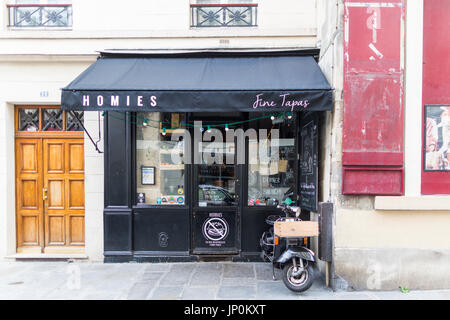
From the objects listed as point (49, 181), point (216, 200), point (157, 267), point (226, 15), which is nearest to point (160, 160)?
point (216, 200)

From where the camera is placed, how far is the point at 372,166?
481 cm

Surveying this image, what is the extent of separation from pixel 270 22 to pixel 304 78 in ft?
5.71

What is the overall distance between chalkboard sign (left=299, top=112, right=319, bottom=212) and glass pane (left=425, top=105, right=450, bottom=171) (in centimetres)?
170

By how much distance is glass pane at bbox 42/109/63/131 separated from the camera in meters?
6.41

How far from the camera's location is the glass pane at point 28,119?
6.45m

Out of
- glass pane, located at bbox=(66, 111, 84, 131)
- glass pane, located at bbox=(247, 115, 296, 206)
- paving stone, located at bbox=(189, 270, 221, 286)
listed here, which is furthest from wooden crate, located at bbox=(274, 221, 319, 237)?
glass pane, located at bbox=(66, 111, 84, 131)

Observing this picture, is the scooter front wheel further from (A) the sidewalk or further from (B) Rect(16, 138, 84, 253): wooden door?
(B) Rect(16, 138, 84, 253): wooden door

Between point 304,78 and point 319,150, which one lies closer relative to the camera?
point 304,78

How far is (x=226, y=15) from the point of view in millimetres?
6234

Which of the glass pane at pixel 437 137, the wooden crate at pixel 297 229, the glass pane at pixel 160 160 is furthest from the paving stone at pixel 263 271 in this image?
the glass pane at pixel 437 137

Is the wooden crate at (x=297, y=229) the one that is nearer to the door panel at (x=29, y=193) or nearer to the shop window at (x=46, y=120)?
the shop window at (x=46, y=120)

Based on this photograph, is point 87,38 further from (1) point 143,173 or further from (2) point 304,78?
(2) point 304,78
